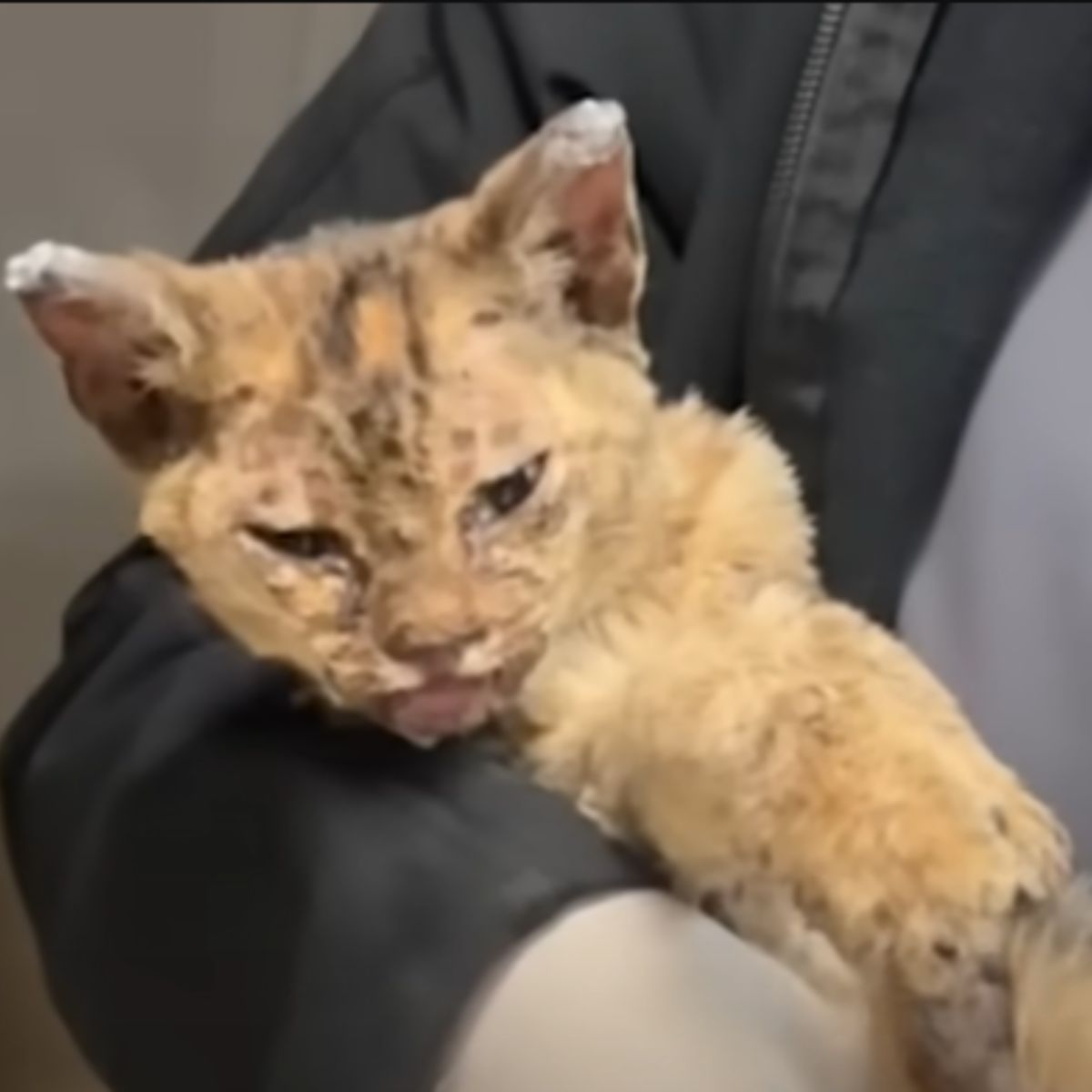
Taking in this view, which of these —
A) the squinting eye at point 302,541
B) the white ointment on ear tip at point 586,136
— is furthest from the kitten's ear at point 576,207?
the squinting eye at point 302,541

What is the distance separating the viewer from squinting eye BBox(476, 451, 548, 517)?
2.61 feet

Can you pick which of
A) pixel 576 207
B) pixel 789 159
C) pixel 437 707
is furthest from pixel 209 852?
pixel 789 159

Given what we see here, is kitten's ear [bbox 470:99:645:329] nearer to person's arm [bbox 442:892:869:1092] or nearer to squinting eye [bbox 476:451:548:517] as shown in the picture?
squinting eye [bbox 476:451:548:517]

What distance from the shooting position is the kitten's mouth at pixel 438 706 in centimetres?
78

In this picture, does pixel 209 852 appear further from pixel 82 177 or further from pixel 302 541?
pixel 82 177

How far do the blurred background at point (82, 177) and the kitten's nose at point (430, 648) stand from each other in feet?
0.52

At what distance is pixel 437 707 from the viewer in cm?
78

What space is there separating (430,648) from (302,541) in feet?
Result: 0.19

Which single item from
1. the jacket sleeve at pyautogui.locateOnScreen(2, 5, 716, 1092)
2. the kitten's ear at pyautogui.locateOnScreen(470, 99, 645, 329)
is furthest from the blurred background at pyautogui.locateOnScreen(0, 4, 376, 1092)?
the kitten's ear at pyautogui.locateOnScreen(470, 99, 645, 329)

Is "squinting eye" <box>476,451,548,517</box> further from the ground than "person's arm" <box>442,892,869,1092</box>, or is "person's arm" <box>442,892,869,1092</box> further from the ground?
"squinting eye" <box>476,451,548,517</box>

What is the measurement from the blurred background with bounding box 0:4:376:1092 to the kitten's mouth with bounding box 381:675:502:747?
0.52 ft

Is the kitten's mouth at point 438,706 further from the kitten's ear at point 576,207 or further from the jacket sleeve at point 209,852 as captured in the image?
the kitten's ear at point 576,207

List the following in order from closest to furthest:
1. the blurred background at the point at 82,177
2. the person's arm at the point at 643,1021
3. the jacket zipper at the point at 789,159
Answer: the person's arm at the point at 643,1021 → the blurred background at the point at 82,177 → the jacket zipper at the point at 789,159

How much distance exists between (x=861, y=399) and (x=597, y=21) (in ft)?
0.74
